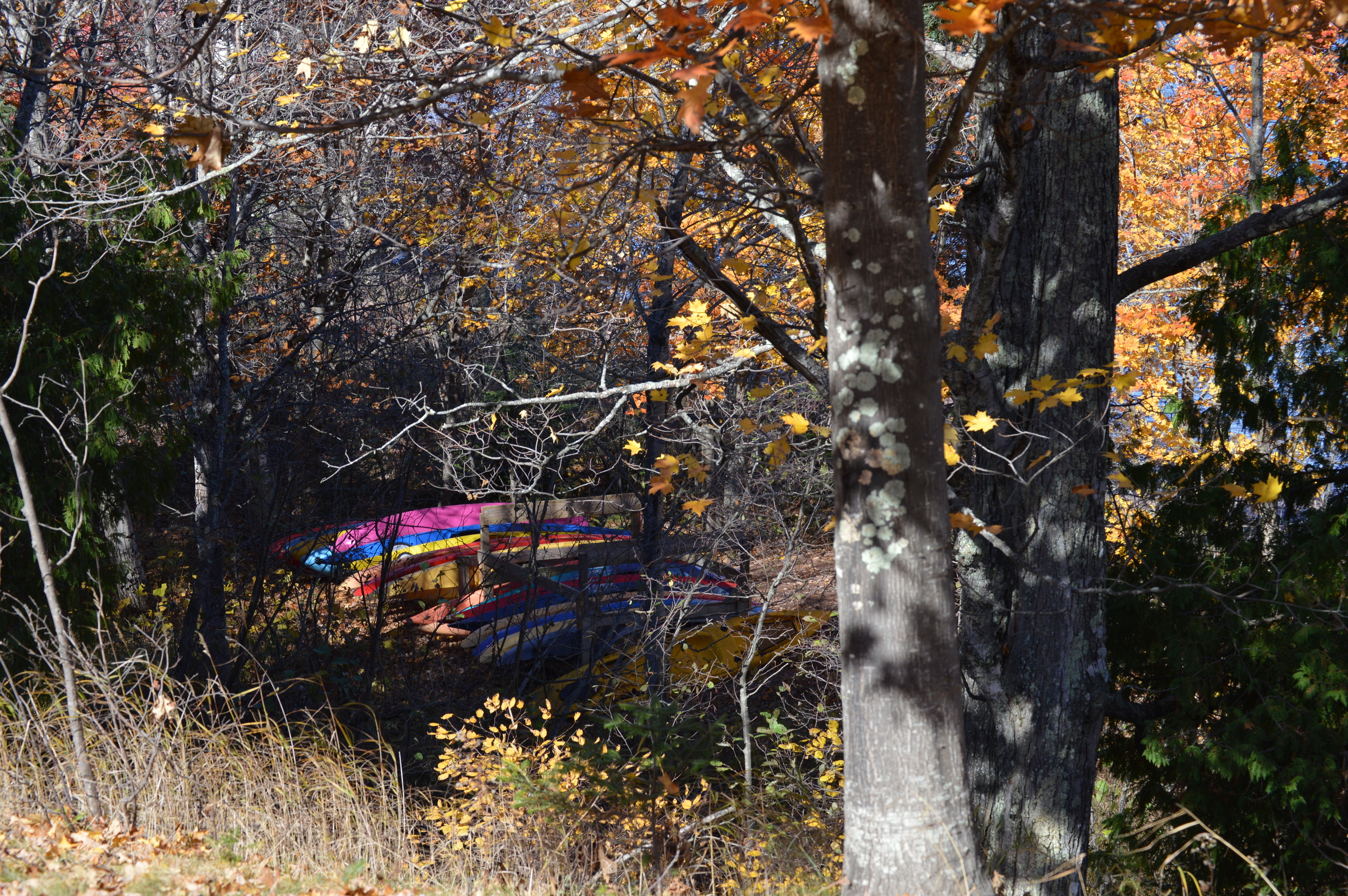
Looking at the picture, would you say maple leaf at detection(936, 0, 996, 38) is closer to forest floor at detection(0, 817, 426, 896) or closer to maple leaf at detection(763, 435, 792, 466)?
maple leaf at detection(763, 435, 792, 466)

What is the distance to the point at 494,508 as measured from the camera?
1079 cm

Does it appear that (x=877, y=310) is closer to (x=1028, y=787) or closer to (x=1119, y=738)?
(x=1028, y=787)

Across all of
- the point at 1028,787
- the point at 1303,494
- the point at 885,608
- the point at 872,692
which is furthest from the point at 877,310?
the point at 1303,494

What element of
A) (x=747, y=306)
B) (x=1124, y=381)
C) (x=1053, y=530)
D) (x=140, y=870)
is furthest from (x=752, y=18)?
(x=1053, y=530)

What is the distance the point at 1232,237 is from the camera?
4.67m

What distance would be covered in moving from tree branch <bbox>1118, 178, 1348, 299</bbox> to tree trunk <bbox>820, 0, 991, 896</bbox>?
2.71 meters

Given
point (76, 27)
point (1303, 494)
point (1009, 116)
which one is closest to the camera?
point (1009, 116)

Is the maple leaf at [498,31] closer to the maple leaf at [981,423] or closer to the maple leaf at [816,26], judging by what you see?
the maple leaf at [816,26]

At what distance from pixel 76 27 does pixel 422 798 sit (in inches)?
288

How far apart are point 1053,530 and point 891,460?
103 inches

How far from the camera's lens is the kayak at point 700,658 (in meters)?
8.41

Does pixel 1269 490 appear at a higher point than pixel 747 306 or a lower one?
lower

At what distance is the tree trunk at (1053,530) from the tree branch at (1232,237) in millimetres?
192

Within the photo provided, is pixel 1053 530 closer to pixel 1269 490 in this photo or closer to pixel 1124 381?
pixel 1124 381
